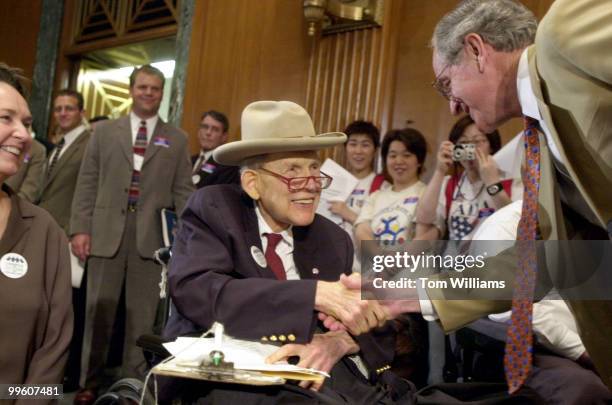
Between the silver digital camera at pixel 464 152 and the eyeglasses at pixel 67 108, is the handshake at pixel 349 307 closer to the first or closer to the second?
the silver digital camera at pixel 464 152

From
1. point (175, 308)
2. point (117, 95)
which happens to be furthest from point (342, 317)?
point (117, 95)

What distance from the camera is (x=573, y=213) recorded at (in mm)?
1799

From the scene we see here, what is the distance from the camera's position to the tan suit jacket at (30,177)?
4.70 meters

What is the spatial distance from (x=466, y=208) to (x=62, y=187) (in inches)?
106

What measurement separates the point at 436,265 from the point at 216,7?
Result: 4.84m

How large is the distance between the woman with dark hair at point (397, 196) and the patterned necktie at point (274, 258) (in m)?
1.57

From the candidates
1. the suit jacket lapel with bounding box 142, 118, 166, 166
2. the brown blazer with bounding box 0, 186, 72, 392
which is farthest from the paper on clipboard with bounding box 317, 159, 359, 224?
the brown blazer with bounding box 0, 186, 72, 392

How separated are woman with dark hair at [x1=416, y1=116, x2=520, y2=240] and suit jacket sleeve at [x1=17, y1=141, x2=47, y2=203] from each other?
259 centimetres

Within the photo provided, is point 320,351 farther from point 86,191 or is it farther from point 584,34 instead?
point 86,191

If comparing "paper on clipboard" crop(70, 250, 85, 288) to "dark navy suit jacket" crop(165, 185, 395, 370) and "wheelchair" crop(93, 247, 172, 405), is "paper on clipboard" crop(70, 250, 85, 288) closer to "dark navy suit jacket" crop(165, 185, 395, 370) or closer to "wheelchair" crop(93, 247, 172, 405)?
"wheelchair" crop(93, 247, 172, 405)

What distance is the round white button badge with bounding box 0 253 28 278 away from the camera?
216 centimetres

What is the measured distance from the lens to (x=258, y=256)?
7.33 ft

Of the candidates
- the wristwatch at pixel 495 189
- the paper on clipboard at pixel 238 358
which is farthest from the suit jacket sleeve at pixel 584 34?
the wristwatch at pixel 495 189

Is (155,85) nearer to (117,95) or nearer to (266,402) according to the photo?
(266,402)
